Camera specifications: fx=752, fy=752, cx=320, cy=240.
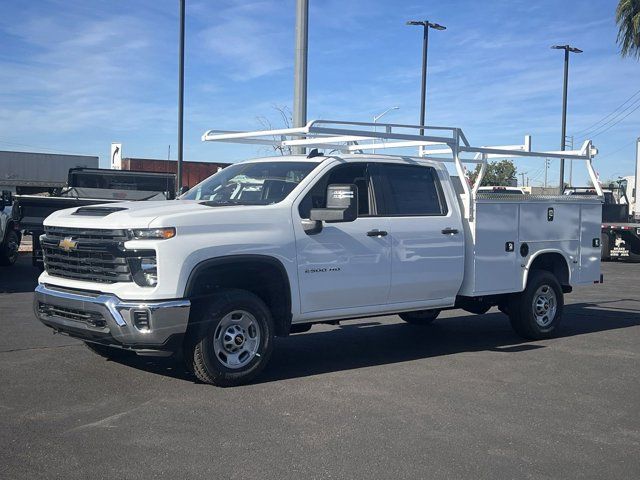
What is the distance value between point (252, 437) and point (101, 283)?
206 centimetres

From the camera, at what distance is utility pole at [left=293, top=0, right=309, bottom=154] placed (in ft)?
43.4

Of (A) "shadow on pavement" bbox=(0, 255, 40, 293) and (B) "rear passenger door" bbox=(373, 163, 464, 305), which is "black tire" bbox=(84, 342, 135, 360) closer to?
(B) "rear passenger door" bbox=(373, 163, 464, 305)

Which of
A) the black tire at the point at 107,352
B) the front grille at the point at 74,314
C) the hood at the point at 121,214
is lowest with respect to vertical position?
the black tire at the point at 107,352

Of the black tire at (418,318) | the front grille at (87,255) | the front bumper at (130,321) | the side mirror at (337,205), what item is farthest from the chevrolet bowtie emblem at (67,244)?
the black tire at (418,318)

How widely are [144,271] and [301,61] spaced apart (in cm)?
798

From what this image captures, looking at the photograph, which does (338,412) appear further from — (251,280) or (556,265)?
(556,265)

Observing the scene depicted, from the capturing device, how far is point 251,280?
6984 mm

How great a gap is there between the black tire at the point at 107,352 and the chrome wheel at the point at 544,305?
4.88m


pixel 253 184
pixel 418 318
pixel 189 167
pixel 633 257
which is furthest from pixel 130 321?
pixel 189 167

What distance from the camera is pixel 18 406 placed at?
19.5 feet

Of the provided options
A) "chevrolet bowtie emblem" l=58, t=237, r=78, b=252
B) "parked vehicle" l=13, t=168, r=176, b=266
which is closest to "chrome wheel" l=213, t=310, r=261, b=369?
"chevrolet bowtie emblem" l=58, t=237, r=78, b=252

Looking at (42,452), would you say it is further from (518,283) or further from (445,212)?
(518,283)

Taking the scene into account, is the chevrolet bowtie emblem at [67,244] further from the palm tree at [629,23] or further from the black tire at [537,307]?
the palm tree at [629,23]

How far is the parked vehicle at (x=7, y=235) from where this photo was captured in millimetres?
16578
